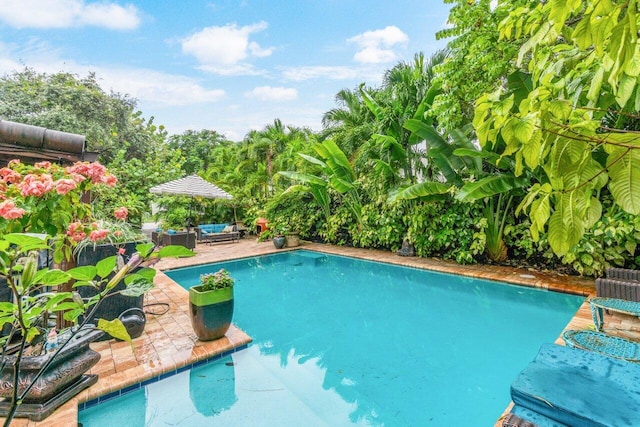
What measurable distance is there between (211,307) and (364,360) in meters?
2.19

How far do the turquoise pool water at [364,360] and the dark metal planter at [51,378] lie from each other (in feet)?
0.95

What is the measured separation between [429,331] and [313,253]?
703 cm

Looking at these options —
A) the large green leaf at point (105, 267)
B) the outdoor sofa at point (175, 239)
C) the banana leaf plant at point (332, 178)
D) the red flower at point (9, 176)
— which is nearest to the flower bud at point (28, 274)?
the large green leaf at point (105, 267)

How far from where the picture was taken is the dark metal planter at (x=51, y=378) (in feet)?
8.52

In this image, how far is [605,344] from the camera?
2.78 m

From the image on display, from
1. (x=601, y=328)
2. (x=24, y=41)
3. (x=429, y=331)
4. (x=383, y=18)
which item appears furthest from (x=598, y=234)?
(x=24, y=41)

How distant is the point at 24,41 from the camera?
14969 mm

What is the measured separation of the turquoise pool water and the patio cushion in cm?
154

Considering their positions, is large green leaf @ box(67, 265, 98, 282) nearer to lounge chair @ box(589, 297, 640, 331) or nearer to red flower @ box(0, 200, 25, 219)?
red flower @ box(0, 200, 25, 219)

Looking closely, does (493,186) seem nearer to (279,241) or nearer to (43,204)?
(43,204)

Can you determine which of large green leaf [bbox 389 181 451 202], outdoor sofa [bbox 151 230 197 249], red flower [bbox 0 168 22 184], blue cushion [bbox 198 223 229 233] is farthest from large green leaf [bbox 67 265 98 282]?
blue cushion [bbox 198 223 229 233]

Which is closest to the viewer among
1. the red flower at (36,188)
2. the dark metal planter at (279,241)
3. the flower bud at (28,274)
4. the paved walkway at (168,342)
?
the flower bud at (28,274)

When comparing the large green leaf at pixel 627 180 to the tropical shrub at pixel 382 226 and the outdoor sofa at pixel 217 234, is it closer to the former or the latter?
the tropical shrub at pixel 382 226

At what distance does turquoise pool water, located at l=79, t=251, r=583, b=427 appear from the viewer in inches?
120
